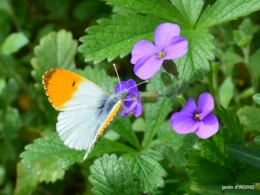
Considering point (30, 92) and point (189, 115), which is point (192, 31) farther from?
point (30, 92)

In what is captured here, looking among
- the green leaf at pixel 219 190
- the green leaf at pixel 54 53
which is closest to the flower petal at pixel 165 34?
the green leaf at pixel 219 190

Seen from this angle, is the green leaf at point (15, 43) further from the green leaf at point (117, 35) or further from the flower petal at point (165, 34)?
the flower petal at point (165, 34)

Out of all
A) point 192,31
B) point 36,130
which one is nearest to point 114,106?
point 192,31

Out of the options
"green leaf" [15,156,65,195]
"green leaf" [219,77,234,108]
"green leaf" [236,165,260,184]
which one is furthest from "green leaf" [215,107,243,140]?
"green leaf" [15,156,65,195]

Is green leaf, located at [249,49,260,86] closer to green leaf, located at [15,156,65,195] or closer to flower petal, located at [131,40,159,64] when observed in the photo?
flower petal, located at [131,40,159,64]

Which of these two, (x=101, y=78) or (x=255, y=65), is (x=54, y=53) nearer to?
(x=101, y=78)

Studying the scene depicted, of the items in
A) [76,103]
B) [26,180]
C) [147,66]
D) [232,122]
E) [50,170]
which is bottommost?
[26,180]

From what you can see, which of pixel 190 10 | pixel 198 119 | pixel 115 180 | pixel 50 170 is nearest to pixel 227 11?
pixel 190 10
